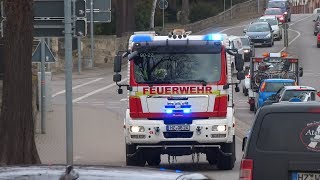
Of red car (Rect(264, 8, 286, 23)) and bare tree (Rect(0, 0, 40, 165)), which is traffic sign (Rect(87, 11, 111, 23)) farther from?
red car (Rect(264, 8, 286, 23))

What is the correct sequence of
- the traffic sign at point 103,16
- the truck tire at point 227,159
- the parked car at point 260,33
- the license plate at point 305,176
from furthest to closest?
1. the parked car at point 260,33
2. the traffic sign at point 103,16
3. the truck tire at point 227,159
4. the license plate at point 305,176

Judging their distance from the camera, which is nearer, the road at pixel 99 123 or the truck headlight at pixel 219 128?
the truck headlight at pixel 219 128

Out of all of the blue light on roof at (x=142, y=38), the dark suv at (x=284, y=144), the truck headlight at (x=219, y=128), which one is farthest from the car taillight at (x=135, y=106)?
the dark suv at (x=284, y=144)

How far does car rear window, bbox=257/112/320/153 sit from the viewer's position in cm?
1114

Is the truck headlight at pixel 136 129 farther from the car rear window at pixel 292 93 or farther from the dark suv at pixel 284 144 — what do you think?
the car rear window at pixel 292 93

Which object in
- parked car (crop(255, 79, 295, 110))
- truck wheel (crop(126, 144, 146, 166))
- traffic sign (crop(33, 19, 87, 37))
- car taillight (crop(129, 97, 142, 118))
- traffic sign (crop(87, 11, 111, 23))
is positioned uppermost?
traffic sign (crop(33, 19, 87, 37))

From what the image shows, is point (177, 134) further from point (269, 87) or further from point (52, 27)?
point (269, 87)

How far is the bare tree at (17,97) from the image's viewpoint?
60.3 ft

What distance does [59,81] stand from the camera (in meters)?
52.5

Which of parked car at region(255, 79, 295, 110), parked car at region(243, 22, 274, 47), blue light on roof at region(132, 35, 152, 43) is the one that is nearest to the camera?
blue light on roof at region(132, 35, 152, 43)

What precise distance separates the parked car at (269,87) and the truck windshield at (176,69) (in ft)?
60.9

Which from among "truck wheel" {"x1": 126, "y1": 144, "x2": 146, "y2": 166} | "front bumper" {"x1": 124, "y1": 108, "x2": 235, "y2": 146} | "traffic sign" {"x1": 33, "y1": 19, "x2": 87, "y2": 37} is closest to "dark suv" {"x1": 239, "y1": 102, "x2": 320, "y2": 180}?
"traffic sign" {"x1": 33, "y1": 19, "x2": 87, "y2": 37}

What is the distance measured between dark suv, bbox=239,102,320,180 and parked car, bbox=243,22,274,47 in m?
57.0

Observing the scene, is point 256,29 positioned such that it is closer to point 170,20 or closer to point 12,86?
point 170,20
